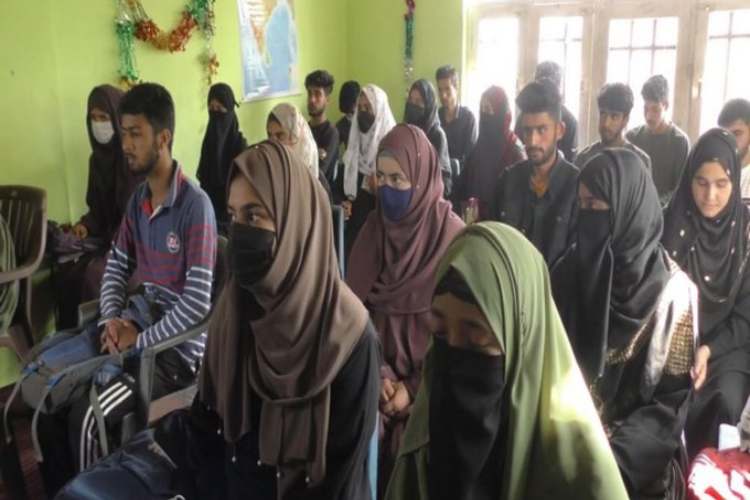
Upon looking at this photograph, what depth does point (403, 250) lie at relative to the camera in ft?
7.47

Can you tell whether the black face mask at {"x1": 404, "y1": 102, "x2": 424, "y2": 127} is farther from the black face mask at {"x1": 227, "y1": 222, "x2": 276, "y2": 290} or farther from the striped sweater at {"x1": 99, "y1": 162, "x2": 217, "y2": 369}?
the black face mask at {"x1": 227, "y1": 222, "x2": 276, "y2": 290}

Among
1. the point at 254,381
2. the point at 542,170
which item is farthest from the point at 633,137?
the point at 254,381

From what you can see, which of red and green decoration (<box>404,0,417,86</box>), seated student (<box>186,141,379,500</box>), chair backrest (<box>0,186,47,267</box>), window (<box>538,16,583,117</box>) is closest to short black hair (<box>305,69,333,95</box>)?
red and green decoration (<box>404,0,417,86</box>)

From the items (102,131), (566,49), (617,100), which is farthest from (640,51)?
(102,131)

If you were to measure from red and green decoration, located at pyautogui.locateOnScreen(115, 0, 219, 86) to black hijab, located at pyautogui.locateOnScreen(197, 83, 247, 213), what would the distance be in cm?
28

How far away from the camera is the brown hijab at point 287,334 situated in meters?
1.44

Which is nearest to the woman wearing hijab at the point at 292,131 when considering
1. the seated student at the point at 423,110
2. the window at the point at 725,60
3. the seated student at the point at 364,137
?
the seated student at the point at 364,137

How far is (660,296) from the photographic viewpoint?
6.01 ft

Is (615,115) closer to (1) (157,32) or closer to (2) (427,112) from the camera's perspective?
(2) (427,112)

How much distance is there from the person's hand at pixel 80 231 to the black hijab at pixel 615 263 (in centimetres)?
246

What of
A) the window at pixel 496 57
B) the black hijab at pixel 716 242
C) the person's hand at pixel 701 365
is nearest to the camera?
the person's hand at pixel 701 365

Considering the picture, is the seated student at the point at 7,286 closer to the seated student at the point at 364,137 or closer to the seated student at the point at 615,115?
the seated student at the point at 364,137

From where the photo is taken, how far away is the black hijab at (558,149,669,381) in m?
1.84

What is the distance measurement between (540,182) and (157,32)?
2.46m
